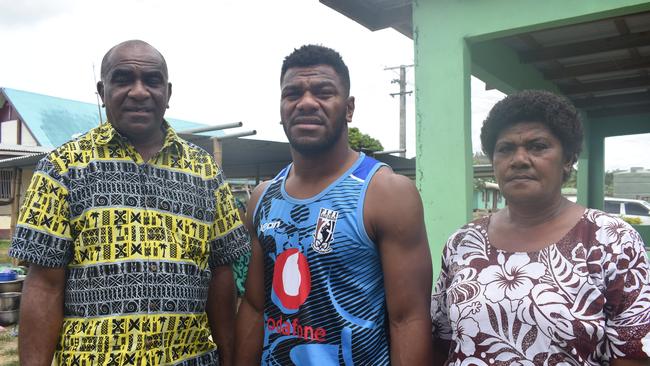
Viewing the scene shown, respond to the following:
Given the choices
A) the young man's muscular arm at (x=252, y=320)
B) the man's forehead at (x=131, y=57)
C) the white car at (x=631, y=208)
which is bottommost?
the white car at (x=631, y=208)

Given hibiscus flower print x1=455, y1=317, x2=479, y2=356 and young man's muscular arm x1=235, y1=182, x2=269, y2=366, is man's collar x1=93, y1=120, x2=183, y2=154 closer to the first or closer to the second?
young man's muscular arm x1=235, y1=182, x2=269, y2=366

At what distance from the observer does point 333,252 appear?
1826 mm

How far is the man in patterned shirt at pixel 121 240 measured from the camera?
5.50ft

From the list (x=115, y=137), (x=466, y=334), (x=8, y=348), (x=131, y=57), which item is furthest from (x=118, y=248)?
(x=8, y=348)

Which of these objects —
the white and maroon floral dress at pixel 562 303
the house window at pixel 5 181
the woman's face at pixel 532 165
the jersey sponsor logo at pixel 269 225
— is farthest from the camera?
the house window at pixel 5 181

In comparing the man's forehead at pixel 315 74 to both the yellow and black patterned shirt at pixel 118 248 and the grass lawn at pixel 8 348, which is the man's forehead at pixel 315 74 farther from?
the grass lawn at pixel 8 348

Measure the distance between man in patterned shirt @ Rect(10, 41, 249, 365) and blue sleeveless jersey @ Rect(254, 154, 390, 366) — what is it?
280 millimetres

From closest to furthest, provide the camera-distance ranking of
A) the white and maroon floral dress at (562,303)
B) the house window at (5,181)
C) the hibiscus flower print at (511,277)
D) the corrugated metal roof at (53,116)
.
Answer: the white and maroon floral dress at (562,303)
the hibiscus flower print at (511,277)
the house window at (5,181)
the corrugated metal roof at (53,116)

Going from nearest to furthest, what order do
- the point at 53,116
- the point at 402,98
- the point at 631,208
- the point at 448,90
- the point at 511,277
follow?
the point at 511,277 → the point at 448,90 → the point at 631,208 → the point at 53,116 → the point at 402,98

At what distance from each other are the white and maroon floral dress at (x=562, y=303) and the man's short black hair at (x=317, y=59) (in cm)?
85

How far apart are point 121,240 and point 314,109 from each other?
0.80m

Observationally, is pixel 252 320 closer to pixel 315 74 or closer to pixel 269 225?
pixel 269 225

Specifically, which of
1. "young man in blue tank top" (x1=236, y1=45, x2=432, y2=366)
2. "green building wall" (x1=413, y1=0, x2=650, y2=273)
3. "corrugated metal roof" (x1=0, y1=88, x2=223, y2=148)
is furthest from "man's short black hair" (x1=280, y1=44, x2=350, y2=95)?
"corrugated metal roof" (x1=0, y1=88, x2=223, y2=148)

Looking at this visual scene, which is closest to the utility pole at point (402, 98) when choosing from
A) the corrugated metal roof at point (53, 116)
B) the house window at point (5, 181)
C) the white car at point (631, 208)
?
the corrugated metal roof at point (53, 116)
